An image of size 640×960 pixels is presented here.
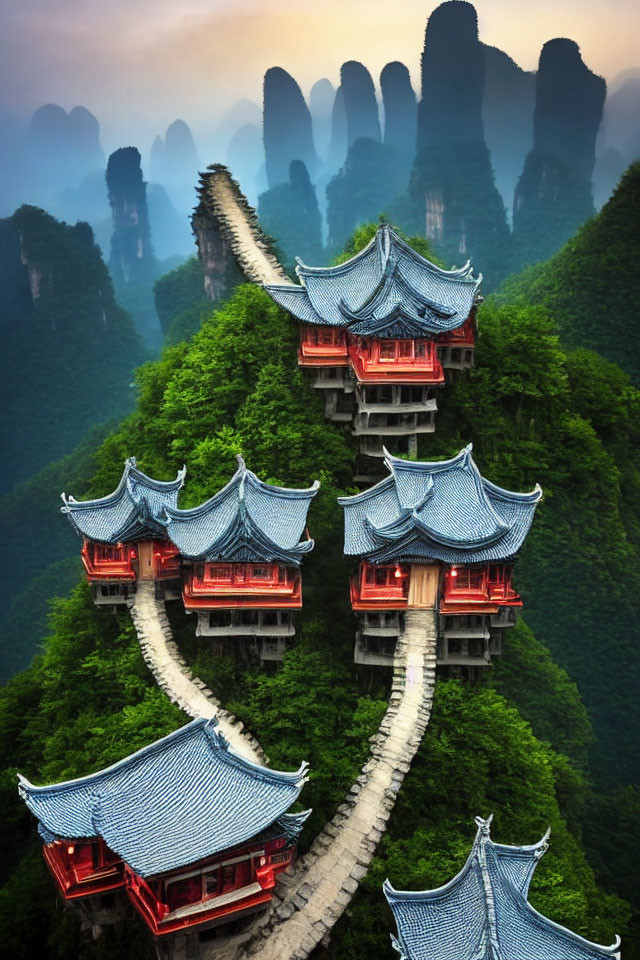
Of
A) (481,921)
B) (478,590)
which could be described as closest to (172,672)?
(478,590)

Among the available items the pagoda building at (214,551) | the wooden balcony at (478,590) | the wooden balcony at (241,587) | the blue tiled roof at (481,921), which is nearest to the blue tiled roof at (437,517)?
the wooden balcony at (478,590)

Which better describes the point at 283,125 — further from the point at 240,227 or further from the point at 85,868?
the point at 85,868

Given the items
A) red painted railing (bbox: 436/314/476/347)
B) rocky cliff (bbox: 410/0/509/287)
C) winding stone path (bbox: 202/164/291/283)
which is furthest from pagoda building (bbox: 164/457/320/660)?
rocky cliff (bbox: 410/0/509/287)

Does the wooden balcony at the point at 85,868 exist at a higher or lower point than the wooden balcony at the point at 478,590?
lower

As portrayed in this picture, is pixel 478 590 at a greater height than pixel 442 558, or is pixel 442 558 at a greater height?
pixel 442 558

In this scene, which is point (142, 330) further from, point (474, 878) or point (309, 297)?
point (474, 878)

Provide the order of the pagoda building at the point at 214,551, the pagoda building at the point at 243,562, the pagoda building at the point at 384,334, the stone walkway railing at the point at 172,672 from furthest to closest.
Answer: the pagoda building at the point at 384,334, the pagoda building at the point at 214,551, the pagoda building at the point at 243,562, the stone walkway railing at the point at 172,672

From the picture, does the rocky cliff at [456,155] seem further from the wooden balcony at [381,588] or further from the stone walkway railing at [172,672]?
the wooden balcony at [381,588]
